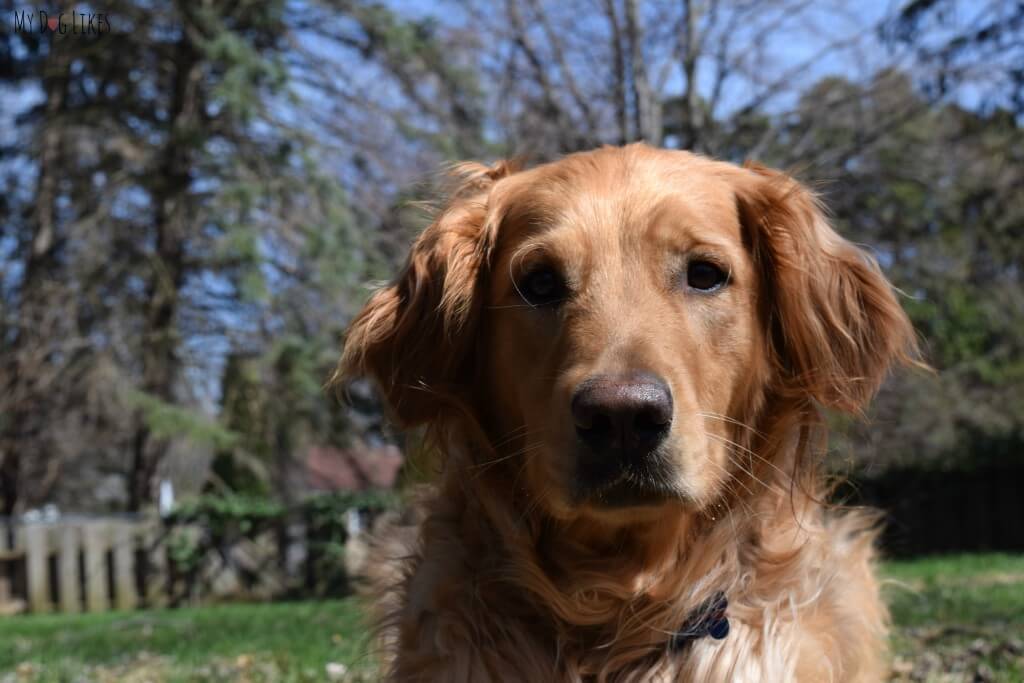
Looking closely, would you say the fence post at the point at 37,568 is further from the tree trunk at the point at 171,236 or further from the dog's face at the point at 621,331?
the dog's face at the point at 621,331

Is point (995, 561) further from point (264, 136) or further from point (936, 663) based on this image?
point (264, 136)

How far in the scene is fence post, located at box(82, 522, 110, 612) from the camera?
48.2 feet

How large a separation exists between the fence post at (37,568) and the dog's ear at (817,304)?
46.1ft

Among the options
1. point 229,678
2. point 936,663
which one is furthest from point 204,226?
point 936,663

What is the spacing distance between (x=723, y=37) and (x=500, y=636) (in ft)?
41.1

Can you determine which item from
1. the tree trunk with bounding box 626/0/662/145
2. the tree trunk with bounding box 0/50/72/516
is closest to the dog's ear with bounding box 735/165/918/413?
the tree trunk with bounding box 626/0/662/145

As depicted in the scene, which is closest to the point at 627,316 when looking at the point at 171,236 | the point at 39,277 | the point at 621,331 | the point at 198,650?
the point at 621,331

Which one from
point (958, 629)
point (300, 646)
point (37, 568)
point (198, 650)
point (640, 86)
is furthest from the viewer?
point (37, 568)

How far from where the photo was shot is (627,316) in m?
2.77

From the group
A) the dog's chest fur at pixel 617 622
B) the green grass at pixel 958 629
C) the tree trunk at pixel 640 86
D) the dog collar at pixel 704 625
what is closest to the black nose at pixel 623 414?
the dog's chest fur at pixel 617 622

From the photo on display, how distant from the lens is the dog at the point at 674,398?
2814 millimetres

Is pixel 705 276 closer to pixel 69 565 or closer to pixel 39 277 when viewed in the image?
pixel 69 565

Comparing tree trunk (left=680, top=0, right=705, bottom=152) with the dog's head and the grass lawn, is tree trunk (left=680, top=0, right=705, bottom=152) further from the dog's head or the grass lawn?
the dog's head

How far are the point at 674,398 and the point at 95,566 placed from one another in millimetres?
14269
